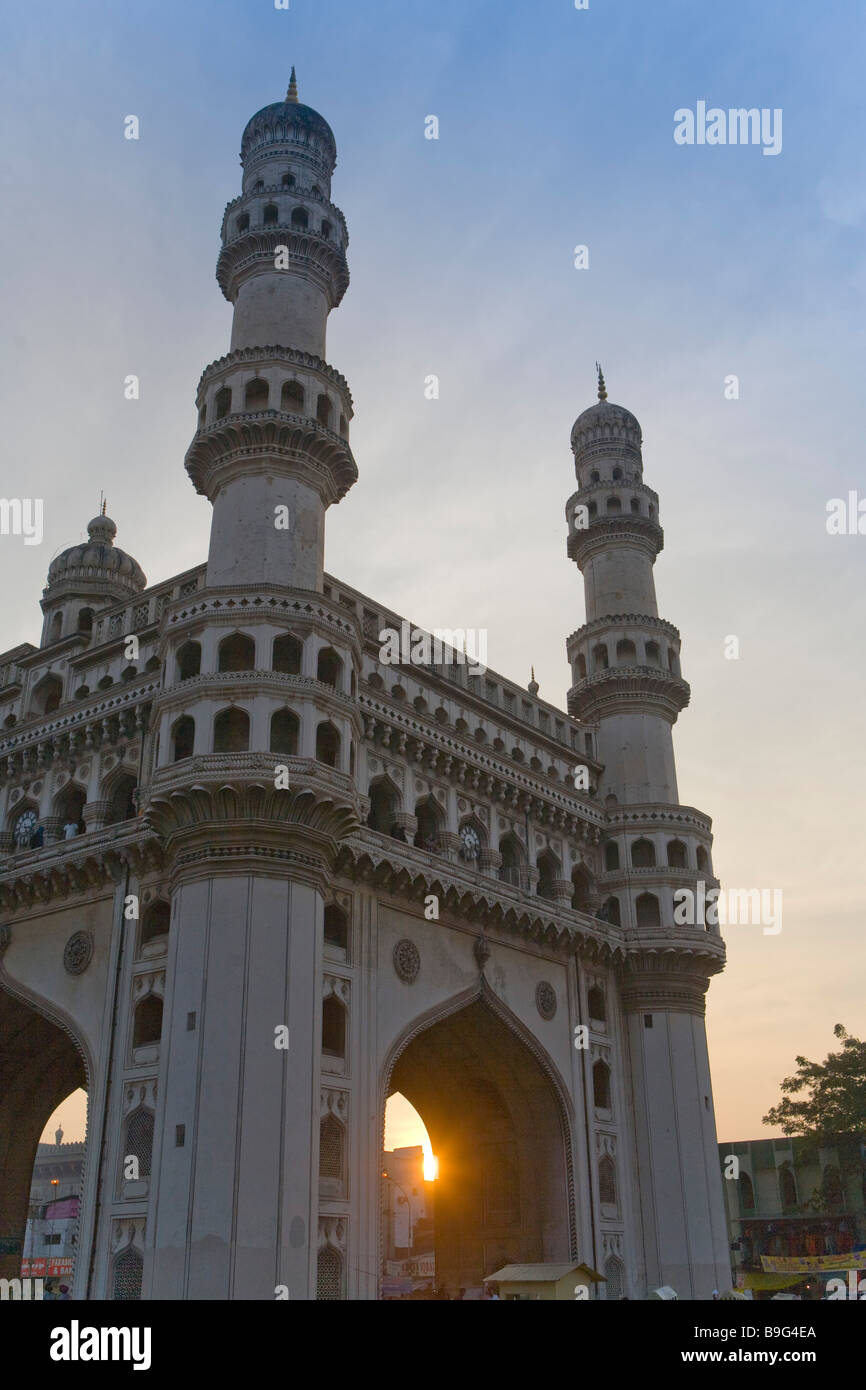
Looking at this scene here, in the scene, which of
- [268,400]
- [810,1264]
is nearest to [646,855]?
[810,1264]

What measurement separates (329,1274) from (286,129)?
32.6 m

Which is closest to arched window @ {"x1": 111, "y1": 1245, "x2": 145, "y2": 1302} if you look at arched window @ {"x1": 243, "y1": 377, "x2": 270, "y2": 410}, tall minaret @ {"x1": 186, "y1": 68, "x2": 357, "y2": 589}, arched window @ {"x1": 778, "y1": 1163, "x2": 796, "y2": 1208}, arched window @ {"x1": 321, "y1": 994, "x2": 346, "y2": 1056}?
arched window @ {"x1": 321, "y1": 994, "x2": 346, "y2": 1056}

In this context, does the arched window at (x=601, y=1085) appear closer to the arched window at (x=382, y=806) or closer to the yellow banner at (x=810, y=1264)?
the arched window at (x=382, y=806)

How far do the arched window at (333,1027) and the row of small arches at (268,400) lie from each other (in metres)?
15.3

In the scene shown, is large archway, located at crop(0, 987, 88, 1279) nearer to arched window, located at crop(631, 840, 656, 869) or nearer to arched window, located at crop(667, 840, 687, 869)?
arched window, located at crop(631, 840, 656, 869)

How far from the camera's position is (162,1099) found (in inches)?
1025

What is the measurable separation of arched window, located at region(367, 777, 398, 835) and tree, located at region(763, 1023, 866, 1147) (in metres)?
29.3

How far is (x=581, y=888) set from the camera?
1677 inches

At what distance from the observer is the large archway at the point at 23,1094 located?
116 ft

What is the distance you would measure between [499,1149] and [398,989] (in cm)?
931

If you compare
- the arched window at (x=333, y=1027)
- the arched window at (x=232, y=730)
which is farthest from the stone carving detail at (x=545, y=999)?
the arched window at (x=232, y=730)

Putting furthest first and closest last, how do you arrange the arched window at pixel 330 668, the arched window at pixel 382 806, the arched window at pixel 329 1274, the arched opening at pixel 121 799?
the arched window at pixel 382 806
the arched opening at pixel 121 799
the arched window at pixel 330 668
the arched window at pixel 329 1274

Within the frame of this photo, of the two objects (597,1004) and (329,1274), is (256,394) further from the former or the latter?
(329,1274)
